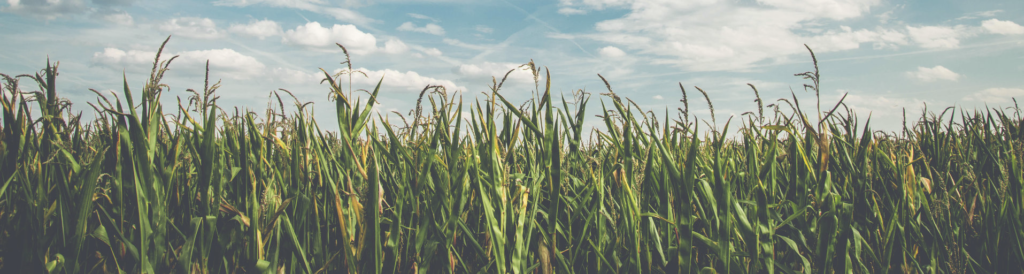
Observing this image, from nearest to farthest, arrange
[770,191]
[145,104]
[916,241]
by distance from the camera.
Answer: [145,104] → [770,191] → [916,241]

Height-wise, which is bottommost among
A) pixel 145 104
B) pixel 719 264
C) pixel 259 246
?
pixel 719 264

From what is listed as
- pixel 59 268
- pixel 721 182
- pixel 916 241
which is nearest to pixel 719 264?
pixel 721 182

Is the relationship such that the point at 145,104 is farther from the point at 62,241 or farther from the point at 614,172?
the point at 614,172

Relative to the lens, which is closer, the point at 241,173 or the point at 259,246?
the point at 259,246

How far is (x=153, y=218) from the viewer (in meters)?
1.75

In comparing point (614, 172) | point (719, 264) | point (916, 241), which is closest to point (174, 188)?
point (614, 172)

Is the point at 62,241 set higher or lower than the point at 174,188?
lower

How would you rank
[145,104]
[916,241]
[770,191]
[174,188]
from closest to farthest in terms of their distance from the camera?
[145,104] → [174,188] → [770,191] → [916,241]

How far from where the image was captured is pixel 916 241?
7.74 feet

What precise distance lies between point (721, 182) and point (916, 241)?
130cm

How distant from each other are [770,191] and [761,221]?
1.05 feet

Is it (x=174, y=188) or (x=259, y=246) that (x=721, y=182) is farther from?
(x=174, y=188)

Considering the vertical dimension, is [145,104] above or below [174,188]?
above

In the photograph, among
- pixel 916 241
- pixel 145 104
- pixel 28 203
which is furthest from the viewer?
pixel 916 241
